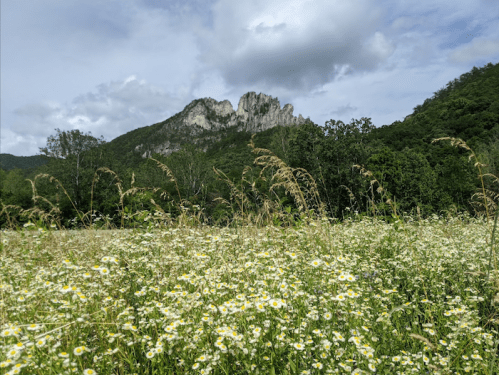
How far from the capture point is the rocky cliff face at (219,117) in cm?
14512

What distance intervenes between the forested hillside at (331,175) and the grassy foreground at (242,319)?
1.31m

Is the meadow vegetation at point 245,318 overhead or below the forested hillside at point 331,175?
below

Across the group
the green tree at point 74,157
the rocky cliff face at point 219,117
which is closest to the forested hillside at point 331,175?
the green tree at point 74,157

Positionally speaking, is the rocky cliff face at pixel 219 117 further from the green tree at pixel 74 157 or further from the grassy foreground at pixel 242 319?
the grassy foreground at pixel 242 319

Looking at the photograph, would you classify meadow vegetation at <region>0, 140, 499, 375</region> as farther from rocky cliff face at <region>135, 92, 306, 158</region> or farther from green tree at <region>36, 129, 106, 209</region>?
rocky cliff face at <region>135, 92, 306, 158</region>

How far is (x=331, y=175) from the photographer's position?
22.3m

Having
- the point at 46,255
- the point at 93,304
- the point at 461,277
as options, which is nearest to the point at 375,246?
the point at 461,277

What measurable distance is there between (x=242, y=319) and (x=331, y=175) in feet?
69.3

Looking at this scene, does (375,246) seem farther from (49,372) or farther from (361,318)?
(49,372)

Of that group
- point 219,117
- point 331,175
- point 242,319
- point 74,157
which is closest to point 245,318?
point 242,319

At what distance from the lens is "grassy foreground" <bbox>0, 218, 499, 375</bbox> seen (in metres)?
2.12

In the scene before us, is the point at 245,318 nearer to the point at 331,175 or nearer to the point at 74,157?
the point at 331,175

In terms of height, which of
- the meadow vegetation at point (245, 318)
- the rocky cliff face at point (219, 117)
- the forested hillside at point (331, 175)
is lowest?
the meadow vegetation at point (245, 318)

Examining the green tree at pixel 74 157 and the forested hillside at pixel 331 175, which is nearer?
the forested hillside at pixel 331 175
